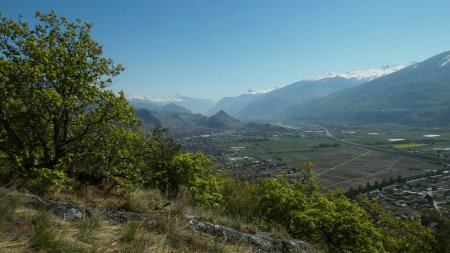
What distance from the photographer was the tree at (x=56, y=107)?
1252 cm

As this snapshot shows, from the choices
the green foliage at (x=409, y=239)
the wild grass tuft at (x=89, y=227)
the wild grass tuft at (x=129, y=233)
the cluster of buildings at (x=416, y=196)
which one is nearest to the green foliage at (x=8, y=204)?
the wild grass tuft at (x=89, y=227)

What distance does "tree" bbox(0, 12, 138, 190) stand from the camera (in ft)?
41.1

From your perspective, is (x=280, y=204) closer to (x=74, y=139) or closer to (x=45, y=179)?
Result: (x=74, y=139)

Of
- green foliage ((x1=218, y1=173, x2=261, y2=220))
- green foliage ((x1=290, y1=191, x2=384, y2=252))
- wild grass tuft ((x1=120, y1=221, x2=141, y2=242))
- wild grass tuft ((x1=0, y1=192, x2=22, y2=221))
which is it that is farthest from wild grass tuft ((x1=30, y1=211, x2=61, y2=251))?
green foliage ((x1=290, y1=191, x2=384, y2=252))

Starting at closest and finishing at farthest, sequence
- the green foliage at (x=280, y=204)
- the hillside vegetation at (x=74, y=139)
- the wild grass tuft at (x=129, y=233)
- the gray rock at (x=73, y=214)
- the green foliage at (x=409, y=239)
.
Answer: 1. the wild grass tuft at (x=129, y=233)
2. the gray rock at (x=73, y=214)
3. the hillside vegetation at (x=74, y=139)
4. the green foliage at (x=280, y=204)
5. the green foliage at (x=409, y=239)

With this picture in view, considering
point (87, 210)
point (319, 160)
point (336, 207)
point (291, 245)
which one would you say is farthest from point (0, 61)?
point (319, 160)

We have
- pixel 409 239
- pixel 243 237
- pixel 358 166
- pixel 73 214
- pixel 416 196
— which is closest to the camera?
pixel 73 214

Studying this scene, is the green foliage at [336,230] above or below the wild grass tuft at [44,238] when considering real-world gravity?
below

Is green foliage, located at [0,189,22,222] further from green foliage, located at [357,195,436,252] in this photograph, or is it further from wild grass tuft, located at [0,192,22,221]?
green foliage, located at [357,195,436,252]

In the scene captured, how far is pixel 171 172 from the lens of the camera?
94.2 ft

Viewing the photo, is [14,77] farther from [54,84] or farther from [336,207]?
[336,207]

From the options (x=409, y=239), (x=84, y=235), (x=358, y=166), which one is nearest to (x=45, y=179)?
(x=84, y=235)

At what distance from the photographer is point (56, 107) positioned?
1312cm

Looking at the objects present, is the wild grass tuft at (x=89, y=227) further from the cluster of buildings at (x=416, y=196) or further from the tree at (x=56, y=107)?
the cluster of buildings at (x=416, y=196)
